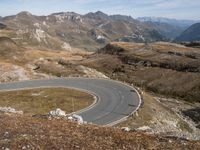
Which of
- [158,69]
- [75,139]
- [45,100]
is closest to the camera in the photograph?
[75,139]

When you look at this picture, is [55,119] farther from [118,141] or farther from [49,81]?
[49,81]

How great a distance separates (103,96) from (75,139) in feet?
203

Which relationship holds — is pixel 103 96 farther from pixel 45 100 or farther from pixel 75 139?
pixel 75 139

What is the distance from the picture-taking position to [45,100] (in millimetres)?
81938

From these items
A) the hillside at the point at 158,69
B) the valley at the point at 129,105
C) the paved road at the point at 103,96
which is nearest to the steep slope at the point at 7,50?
the valley at the point at 129,105

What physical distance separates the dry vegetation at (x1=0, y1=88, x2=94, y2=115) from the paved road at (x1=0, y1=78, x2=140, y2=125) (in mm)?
3405

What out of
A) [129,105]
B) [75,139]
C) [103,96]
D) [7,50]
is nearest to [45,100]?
[103,96]

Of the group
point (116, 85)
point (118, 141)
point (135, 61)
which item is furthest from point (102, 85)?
point (118, 141)

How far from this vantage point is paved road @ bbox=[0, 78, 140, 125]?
6669cm

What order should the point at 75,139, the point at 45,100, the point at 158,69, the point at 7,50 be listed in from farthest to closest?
the point at 7,50, the point at 158,69, the point at 45,100, the point at 75,139

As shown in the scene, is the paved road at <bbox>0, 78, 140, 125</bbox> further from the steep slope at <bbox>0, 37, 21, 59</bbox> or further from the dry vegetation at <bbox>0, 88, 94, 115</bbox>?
the steep slope at <bbox>0, 37, 21, 59</bbox>

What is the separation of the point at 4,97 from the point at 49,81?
Answer: 25.4m

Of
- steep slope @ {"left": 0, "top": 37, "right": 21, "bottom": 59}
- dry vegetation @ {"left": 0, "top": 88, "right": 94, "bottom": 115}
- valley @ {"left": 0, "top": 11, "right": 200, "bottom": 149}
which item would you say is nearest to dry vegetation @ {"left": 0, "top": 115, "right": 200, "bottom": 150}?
valley @ {"left": 0, "top": 11, "right": 200, "bottom": 149}

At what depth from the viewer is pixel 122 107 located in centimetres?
7331
